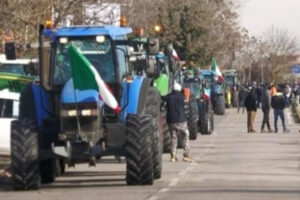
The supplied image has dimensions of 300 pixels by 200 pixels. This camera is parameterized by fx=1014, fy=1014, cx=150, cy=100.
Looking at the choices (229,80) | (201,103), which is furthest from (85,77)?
(229,80)

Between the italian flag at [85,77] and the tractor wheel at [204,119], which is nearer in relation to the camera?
the italian flag at [85,77]

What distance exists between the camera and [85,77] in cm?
1755

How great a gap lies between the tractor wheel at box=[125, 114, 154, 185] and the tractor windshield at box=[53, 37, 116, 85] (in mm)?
1126

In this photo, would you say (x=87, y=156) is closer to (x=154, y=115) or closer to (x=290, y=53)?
(x=154, y=115)

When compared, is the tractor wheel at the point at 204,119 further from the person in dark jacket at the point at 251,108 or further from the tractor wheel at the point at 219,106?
the tractor wheel at the point at 219,106

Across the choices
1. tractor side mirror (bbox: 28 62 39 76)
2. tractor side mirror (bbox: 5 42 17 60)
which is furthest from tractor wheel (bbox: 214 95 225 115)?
tractor side mirror (bbox: 28 62 39 76)

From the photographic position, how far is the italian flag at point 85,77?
57.8 feet

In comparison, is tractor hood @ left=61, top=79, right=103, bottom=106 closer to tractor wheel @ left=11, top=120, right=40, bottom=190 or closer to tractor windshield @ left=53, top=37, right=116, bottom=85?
tractor windshield @ left=53, top=37, right=116, bottom=85

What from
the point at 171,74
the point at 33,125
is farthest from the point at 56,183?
the point at 171,74

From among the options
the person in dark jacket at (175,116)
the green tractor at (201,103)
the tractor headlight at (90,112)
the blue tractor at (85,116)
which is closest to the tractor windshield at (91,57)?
the blue tractor at (85,116)

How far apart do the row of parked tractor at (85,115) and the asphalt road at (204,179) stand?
48 cm

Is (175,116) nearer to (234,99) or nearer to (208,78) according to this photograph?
(208,78)

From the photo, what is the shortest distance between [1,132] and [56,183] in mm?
3407

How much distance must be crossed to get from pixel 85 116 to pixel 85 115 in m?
0.04
